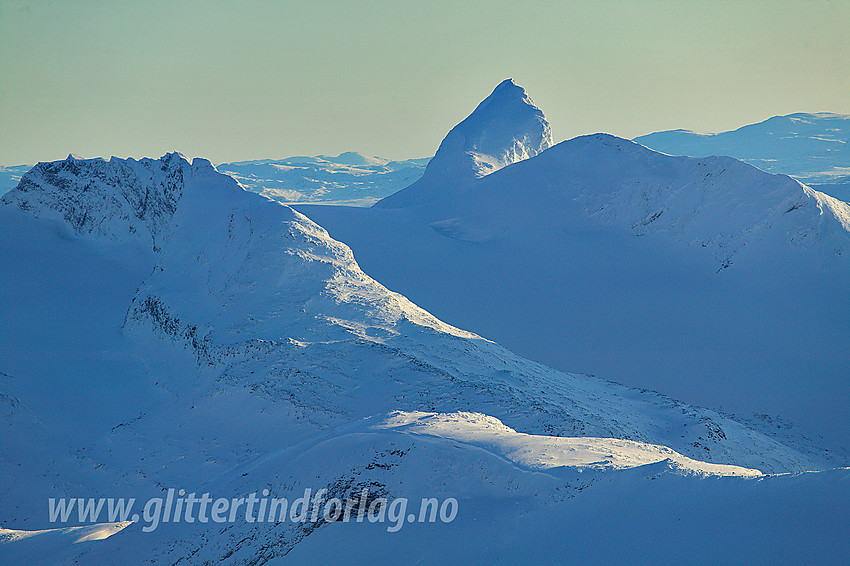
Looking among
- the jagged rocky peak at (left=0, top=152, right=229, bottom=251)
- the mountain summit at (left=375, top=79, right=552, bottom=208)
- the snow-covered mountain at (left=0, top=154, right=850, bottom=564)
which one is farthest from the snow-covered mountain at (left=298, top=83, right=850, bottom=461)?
the mountain summit at (left=375, top=79, right=552, bottom=208)

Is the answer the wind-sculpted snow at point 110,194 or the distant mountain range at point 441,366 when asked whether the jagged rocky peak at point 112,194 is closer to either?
the wind-sculpted snow at point 110,194

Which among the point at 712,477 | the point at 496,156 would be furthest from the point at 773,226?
the point at 496,156

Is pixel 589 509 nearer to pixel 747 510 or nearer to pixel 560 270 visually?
pixel 747 510

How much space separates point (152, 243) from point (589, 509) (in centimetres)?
4517

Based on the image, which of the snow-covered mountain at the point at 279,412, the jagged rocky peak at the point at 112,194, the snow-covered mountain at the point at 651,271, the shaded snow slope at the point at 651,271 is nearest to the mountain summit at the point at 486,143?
the snow-covered mountain at the point at 651,271

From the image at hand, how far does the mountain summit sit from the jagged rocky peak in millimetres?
45586

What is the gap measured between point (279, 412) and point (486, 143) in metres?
94.0

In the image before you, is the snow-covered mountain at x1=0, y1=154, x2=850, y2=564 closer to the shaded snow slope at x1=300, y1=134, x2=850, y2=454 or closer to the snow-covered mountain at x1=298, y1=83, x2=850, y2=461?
the snow-covered mountain at x1=298, y1=83, x2=850, y2=461

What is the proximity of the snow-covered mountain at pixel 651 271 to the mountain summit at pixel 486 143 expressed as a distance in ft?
78.1

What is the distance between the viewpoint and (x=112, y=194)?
52188mm

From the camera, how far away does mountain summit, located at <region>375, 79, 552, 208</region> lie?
97.4 metres

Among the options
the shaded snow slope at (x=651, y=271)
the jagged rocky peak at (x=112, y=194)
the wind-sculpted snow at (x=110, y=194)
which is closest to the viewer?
the shaded snow slope at (x=651, y=271)

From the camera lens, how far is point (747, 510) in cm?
1359

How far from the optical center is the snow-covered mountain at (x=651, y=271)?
141ft
